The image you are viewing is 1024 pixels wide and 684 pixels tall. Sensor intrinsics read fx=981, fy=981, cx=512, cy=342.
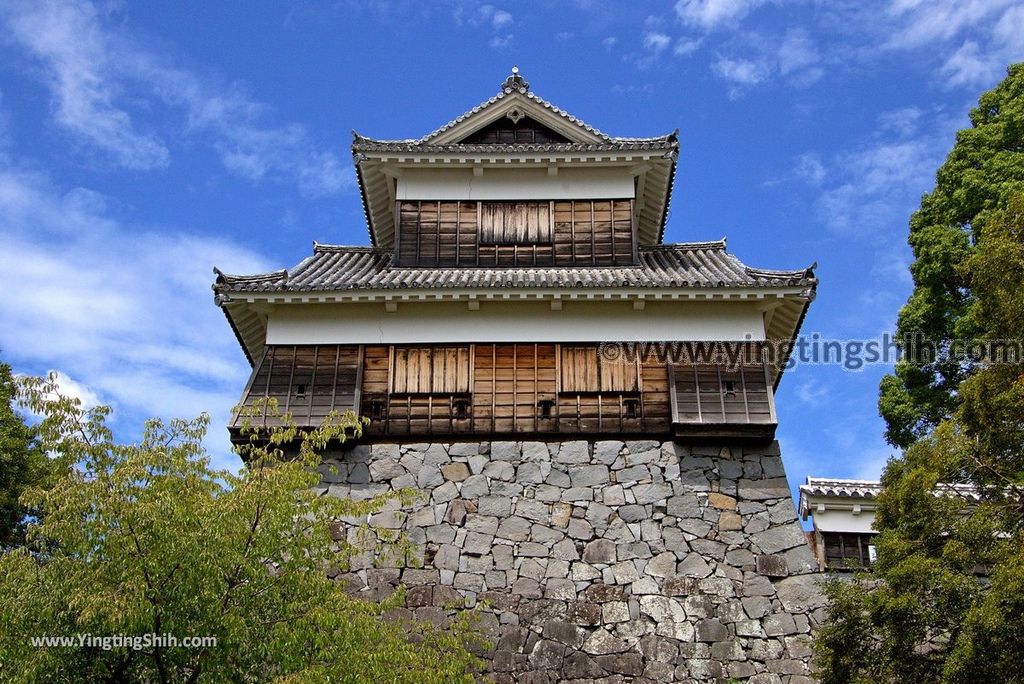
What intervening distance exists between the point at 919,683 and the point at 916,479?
Answer: 2383 millimetres

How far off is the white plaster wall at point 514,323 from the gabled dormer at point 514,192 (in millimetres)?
1867

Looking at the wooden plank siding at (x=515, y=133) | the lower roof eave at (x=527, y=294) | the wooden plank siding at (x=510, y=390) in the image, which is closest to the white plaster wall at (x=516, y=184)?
the wooden plank siding at (x=515, y=133)

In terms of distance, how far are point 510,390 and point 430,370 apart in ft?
4.57

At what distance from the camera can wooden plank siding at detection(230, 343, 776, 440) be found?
1612cm

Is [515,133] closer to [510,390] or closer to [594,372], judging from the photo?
[594,372]

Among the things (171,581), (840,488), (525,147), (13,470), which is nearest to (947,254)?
(840,488)

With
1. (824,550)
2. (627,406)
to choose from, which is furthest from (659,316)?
(824,550)

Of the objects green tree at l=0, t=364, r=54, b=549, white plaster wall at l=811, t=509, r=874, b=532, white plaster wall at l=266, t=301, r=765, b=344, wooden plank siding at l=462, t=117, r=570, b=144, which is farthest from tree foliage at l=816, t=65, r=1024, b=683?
green tree at l=0, t=364, r=54, b=549

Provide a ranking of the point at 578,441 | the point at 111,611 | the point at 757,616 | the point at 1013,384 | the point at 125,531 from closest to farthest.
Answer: the point at 111,611
the point at 125,531
the point at 1013,384
the point at 757,616
the point at 578,441

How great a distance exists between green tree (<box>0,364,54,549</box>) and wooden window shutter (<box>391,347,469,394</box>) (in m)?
6.25

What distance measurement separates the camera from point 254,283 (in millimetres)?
16688

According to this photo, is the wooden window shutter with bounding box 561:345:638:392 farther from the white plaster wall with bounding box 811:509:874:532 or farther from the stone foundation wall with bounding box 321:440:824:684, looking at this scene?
the white plaster wall with bounding box 811:509:874:532

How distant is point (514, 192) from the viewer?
1894cm

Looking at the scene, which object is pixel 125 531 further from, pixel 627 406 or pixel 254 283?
pixel 627 406
